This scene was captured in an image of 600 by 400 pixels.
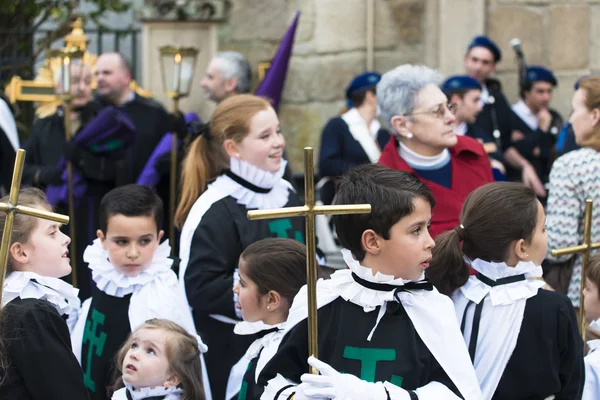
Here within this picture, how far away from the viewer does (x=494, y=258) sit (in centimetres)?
388

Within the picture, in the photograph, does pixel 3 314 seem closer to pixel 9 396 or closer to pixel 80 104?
pixel 9 396

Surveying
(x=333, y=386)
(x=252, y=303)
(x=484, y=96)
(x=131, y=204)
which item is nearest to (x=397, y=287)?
(x=333, y=386)

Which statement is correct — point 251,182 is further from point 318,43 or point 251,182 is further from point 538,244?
point 318,43

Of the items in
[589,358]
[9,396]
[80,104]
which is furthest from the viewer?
[80,104]

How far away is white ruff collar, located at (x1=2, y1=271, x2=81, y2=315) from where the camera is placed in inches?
145

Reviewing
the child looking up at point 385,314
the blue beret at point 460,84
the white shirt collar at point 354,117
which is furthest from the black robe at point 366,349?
the white shirt collar at point 354,117

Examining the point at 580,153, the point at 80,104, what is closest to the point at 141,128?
the point at 80,104

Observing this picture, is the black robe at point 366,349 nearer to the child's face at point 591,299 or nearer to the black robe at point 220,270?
the child's face at point 591,299

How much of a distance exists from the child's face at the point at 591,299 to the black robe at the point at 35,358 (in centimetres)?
191

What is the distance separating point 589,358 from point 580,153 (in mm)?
1325

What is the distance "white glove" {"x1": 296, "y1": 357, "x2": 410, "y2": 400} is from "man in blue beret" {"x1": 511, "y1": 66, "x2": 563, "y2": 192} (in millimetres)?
4949

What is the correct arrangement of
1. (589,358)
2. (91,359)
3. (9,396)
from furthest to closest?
1. (91,359)
2. (589,358)
3. (9,396)

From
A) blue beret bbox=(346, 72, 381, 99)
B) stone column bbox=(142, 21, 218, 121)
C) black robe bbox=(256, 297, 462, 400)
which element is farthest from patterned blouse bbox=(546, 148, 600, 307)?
stone column bbox=(142, 21, 218, 121)

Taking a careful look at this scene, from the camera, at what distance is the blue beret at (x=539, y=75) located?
8.37 m
